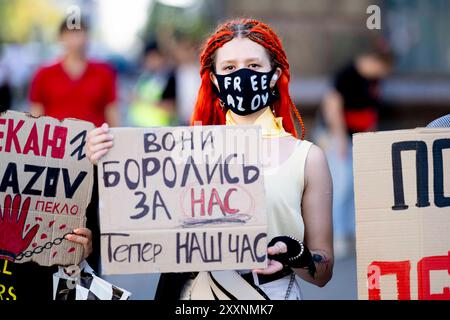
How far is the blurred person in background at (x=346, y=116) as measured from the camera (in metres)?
9.09

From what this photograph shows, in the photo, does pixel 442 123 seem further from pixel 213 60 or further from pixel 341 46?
pixel 341 46

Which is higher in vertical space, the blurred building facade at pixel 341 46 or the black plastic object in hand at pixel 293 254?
the blurred building facade at pixel 341 46

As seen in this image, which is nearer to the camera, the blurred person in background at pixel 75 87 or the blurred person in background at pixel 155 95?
the blurred person in background at pixel 75 87

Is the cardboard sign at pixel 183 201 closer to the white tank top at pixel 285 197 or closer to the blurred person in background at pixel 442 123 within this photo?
the white tank top at pixel 285 197

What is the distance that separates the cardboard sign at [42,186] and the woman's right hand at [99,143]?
0.51ft

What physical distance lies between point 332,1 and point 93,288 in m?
9.14

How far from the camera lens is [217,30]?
4.01 meters

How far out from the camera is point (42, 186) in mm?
3811

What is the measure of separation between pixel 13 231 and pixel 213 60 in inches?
37.7

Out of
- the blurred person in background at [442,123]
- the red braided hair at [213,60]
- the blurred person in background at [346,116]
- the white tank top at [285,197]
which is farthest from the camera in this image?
the blurred person in background at [346,116]

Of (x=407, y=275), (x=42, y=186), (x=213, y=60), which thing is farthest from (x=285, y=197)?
(x=42, y=186)

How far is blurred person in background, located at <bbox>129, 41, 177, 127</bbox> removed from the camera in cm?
937

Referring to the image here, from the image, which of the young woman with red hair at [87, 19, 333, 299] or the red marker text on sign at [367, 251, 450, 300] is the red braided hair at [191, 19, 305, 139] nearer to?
the young woman with red hair at [87, 19, 333, 299]

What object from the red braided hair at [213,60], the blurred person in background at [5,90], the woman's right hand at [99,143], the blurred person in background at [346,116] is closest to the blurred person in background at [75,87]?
the blurred person in background at [346,116]
